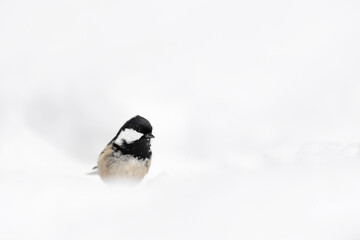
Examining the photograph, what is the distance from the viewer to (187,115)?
33.6ft

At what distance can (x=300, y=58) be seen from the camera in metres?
12.0

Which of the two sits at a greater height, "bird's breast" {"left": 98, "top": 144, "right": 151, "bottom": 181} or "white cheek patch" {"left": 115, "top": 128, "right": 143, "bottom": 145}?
"white cheek patch" {"left": 115, "top": 128, "right": 143, "bottom": 145}

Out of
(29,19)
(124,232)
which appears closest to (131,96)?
(29,19)

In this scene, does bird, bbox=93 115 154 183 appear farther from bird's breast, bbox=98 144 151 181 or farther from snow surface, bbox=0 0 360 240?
snow surface, bbox=0 0 360 240

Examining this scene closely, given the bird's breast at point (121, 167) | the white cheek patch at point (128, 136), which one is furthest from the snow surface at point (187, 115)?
the white cheek patch at point (128, 136)

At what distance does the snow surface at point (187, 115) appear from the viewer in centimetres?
353

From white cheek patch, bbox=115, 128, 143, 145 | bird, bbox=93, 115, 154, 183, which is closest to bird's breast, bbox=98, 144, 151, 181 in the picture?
bird, bbox=93, 115, 154, 183

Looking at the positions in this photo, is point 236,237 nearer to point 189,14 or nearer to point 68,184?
point 68,184

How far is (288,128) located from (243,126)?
27.6 inches

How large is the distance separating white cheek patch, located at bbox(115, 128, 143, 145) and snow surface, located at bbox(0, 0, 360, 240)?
1.47 feet

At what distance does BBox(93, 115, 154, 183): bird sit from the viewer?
19.3ft

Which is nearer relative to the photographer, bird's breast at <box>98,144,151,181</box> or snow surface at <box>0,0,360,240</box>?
snow surface at <box>0,0,360,240</box>

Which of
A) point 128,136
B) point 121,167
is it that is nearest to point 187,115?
point 128,136

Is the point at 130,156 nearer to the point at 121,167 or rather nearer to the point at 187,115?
the point at 121,167
